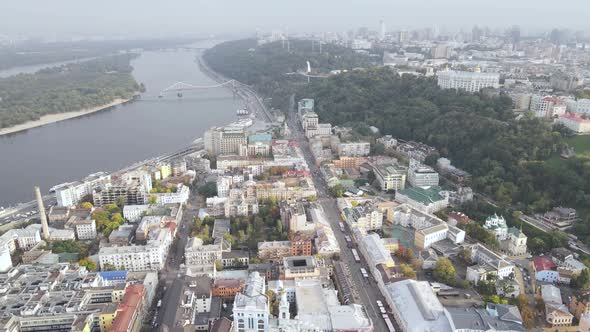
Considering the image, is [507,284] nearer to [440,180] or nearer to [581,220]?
[581,220]

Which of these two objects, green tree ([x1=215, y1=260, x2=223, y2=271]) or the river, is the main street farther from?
the river

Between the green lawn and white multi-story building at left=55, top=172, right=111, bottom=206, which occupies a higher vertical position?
the green lawn

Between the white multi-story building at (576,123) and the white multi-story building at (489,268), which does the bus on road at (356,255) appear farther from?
the white multi-story building at (576,123)

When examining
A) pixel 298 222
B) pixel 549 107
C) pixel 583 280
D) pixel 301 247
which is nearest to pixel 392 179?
pixel 298 222

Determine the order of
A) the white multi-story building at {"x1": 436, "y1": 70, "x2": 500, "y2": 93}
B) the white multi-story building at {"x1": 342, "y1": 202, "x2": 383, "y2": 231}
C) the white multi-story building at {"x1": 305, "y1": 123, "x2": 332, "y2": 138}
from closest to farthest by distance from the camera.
Result: the white multi-story building at {"x1": 342, "y1": 202, "x2": 383, "y2": 231} < the white multi-story building at {"x1": 305, "y1": 123, "x2": 332, "y2": 138} < the white multi-story building at {"x1": 436, "y1": 70, "x2": 500, "y2": 93}

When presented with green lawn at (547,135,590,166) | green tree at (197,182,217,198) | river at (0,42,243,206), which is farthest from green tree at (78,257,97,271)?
green lawn at (547,135,590,166)

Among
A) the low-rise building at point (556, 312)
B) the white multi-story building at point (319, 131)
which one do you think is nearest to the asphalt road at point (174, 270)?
the low-rise building at point (556, 312)
